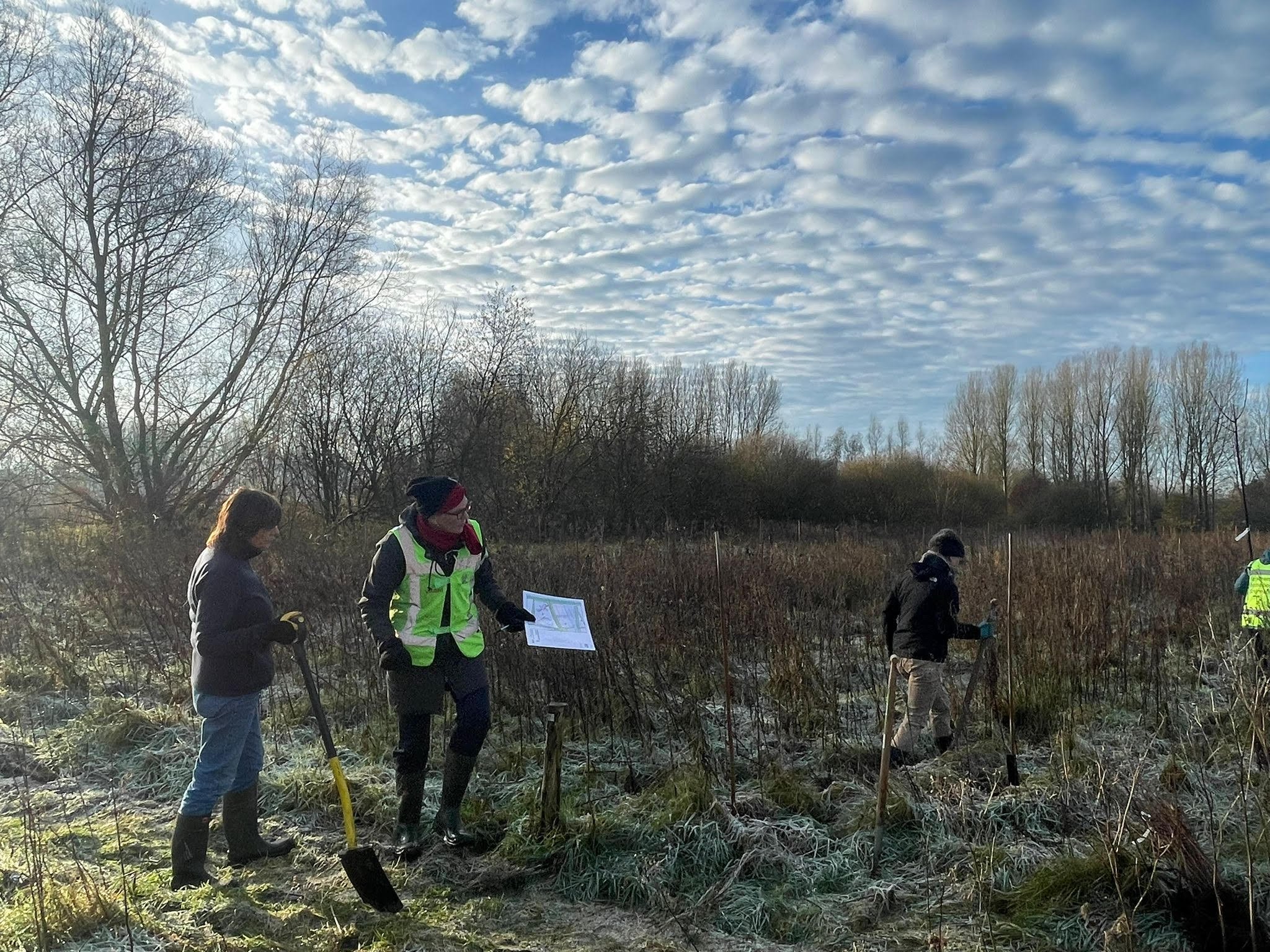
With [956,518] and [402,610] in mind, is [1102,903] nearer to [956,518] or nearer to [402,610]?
[402,610]

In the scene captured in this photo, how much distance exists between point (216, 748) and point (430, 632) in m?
0.87

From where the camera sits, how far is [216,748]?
3029 mm

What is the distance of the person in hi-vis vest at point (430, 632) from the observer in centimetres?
321

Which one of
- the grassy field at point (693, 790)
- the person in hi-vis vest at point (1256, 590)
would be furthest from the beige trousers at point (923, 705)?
the person in hi-vis vest at point (1256, 590)

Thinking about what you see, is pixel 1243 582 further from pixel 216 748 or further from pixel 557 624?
pixel 216 748

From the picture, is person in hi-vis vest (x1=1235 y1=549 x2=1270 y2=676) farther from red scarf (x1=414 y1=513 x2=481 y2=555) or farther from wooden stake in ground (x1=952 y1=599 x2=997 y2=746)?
red scarf (x1=414 y1=513 x2=481 y2=555)

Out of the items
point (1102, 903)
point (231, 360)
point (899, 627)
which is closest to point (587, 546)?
point (899, 627)

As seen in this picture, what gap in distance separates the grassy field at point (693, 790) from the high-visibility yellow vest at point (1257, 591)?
465 millimetres

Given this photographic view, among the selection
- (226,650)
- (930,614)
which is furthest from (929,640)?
(226,650)

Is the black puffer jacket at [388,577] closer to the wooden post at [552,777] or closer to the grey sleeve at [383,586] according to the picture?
the grey sleeve at [383,586]

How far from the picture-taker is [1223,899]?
2564mm

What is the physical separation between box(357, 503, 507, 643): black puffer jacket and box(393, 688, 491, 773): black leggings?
356 mm

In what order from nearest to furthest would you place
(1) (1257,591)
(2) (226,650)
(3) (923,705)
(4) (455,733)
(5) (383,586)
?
(2) (226,650) → (5) (383,586) → (4) (455,733) → (3) (923,705) → (1) (1257,591)

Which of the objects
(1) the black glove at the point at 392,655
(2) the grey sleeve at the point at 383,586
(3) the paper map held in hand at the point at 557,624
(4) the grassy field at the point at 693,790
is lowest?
(4) the grassy field at the point at 693,790
